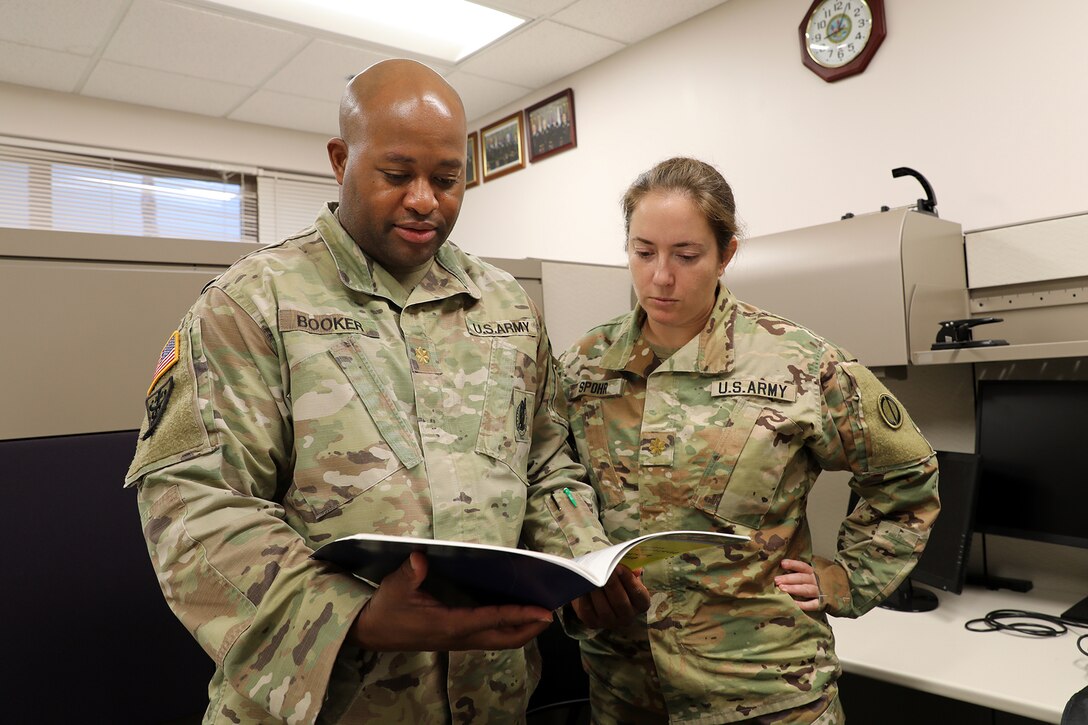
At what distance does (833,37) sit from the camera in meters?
2.64

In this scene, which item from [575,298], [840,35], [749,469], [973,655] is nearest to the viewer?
[749,469]

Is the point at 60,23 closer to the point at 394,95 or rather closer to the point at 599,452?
the point at 394,95

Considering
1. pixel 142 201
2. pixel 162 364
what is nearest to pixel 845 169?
pixel 162 364

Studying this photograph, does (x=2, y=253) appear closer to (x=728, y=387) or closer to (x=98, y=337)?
(x=98, y=337)

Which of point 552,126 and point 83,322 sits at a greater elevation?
point 552,126

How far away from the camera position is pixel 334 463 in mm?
864

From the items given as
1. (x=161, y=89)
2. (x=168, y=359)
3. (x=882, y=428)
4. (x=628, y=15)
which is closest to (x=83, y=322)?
(x=168, y=359)

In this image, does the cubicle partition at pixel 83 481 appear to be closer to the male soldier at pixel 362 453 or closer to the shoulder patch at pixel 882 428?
the male soldier at pixel 362 453

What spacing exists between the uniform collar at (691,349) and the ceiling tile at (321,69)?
2.52m

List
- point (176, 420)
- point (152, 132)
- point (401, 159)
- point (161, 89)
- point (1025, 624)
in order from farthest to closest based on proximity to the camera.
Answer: point (152, 132) → point (161, 89) → point (1025, 624) → point (401, 159) → point (176, 420)

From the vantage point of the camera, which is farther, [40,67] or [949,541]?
[40,67]

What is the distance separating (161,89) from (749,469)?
3694 mm

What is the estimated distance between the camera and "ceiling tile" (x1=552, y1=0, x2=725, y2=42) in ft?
9.84

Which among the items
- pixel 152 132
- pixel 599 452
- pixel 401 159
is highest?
pixel 152 132
